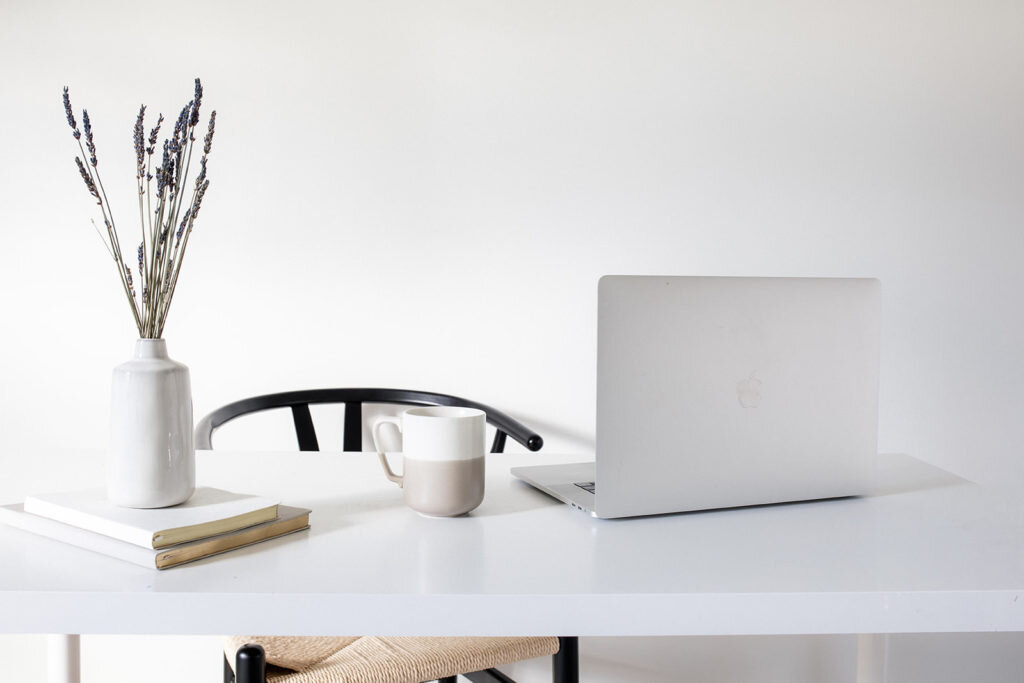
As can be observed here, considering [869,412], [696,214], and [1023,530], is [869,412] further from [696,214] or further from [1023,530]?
[696,214]

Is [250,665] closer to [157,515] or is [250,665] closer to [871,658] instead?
[157,515]

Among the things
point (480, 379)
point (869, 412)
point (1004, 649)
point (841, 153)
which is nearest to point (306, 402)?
point (480, 379)

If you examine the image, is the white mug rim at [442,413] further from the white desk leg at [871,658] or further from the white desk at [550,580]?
the white desk leg at [871,658]

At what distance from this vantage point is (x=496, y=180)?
6.21ft

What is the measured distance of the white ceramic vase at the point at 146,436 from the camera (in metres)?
0.74

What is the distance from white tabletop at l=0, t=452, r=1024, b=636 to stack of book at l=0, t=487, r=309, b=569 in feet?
0.04

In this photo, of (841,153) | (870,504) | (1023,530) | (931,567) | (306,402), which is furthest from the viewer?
(841,153)

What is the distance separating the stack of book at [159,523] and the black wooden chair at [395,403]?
1.13 feet

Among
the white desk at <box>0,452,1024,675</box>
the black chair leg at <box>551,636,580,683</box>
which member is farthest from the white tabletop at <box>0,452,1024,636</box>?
the black chair leg at <box>551,636,580,683</box>

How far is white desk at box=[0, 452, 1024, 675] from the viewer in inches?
24.3

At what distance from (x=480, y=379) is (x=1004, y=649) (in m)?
1.40

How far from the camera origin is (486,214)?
190cm

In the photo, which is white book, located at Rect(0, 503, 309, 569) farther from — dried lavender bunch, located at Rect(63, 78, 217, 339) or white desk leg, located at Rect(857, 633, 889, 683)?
white desk leg, located at Rect(857, 633, 889, 683)

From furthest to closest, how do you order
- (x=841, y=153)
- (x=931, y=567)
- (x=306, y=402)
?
(x=841, y=153) → (x=306, y=402) → (x=931, y=567)
